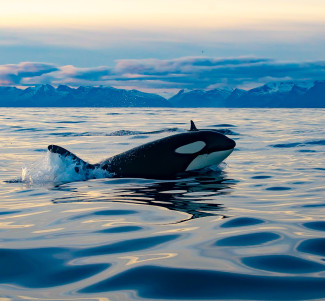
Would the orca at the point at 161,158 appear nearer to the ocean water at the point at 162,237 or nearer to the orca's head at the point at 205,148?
the orca's head at the point at 205,148

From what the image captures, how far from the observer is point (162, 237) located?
19.2 ft

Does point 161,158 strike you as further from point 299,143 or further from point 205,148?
point 299,143

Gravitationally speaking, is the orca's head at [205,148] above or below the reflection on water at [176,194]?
above

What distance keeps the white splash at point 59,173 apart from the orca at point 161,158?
52 mm

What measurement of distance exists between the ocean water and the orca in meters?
0.33

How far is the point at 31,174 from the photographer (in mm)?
11594

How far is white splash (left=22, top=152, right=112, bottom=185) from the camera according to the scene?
36.6 feet

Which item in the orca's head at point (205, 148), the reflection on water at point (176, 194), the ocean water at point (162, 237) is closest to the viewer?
the ocean water at point (162, 237)

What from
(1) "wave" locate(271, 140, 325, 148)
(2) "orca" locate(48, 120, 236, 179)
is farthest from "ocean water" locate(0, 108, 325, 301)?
(1) "wave" locate(271, 140, 325, 148)

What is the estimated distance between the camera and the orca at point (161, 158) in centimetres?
1118

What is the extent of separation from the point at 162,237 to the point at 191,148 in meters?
5.76

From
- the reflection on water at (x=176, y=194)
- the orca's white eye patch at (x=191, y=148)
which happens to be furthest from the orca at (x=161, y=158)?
the reflection on water at (x=176, y=194)

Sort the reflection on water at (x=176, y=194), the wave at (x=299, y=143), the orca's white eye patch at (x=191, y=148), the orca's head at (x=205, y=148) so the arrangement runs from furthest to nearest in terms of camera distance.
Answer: the wave at (x=299, y=143)
the orca's head at (x=205, y=148)
the orca's white eye patch at (x=191, y=148)
the reflection on water at (x=176, y=194)

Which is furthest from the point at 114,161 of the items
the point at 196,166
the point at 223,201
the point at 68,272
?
the point at 68,272
